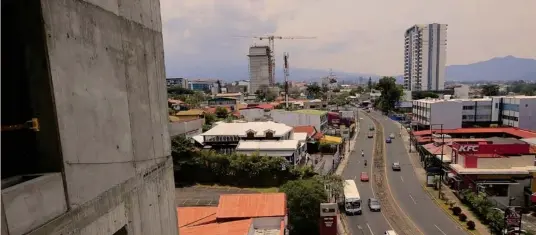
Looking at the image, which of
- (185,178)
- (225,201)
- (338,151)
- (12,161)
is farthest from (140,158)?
(338,151)

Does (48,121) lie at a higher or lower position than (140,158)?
higher

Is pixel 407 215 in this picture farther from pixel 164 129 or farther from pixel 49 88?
pixel 49 88

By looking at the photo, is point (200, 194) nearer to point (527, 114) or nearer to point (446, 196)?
point (446, 196)

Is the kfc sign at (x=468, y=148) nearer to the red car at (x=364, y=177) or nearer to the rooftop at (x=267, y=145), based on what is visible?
the red car at (x=364, y=177)

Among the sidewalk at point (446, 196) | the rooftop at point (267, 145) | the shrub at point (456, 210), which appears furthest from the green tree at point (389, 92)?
the shrub at point (456, 210)

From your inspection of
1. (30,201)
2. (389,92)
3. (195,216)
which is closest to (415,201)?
(195,216)

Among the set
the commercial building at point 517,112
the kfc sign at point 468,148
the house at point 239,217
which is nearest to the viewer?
the house at point 239,217

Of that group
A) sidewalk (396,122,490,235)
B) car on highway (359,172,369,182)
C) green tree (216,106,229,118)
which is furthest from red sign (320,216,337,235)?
green tree (216,106,229,118)
